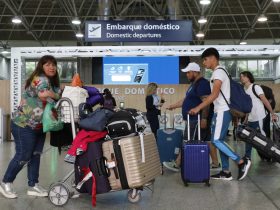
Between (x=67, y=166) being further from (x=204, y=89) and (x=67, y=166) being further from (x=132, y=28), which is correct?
(x=132, y=28)

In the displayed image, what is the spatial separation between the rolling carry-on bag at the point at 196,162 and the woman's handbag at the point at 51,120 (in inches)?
56.7

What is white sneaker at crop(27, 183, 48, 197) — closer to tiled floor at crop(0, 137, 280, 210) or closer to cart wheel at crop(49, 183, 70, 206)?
tiled floor at crop(0, 137, 280, 210)

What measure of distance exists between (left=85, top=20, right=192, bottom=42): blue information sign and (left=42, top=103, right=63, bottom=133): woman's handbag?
8589 mm

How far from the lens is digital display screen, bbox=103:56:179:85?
15.8 meters

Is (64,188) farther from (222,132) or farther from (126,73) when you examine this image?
(126,73)

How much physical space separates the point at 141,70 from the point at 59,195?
12241 millimetres

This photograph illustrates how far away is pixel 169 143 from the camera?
20.5ft

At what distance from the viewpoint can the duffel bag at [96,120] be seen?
12.4 feet

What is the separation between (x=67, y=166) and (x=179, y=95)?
391 inches

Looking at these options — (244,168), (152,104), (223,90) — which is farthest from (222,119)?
(152,104)

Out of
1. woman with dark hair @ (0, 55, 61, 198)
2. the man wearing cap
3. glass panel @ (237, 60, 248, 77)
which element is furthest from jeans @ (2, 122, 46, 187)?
glass panel @ (237, 60, 248, 77)

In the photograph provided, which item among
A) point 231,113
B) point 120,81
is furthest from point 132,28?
point 231,113

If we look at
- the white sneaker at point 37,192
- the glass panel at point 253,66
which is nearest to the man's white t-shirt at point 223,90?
the white sneaker at point 37,192

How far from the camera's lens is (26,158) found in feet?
13.8
